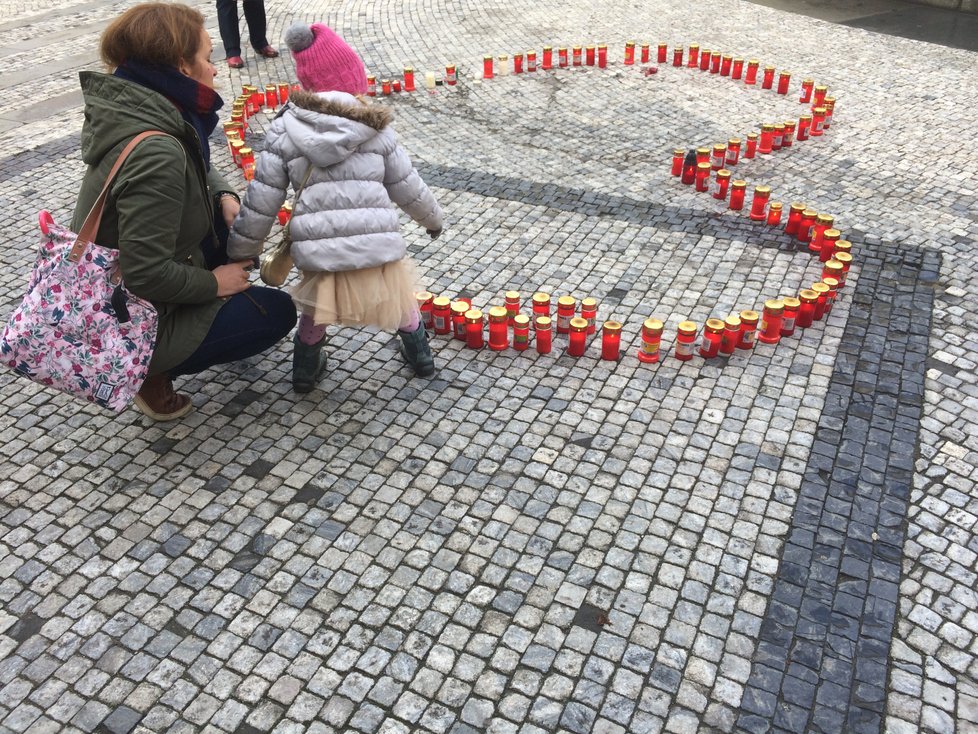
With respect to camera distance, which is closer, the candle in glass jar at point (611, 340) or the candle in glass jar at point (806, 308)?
the candle in glass jar at point (611, 340)

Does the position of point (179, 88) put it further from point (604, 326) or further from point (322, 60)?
point (604, 326)

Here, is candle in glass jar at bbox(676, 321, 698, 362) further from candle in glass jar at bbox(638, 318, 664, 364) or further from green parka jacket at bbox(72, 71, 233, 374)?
green parka jacket at bbox(72, 71, 233, 374)

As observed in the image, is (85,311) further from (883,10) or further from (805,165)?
(883,10)

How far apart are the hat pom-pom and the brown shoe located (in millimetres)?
1935

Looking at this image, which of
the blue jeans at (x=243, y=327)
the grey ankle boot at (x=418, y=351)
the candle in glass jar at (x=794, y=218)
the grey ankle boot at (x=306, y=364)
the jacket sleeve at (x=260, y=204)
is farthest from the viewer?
the candle in glass jar at (x=794, y=218)

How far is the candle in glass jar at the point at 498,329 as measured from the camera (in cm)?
530

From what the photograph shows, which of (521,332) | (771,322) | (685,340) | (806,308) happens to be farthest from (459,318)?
(806,308)

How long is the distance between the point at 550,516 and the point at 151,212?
238 centimetres

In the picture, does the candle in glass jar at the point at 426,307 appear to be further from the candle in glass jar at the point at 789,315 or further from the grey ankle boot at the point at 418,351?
the candle in glass jar at the point at 789,315

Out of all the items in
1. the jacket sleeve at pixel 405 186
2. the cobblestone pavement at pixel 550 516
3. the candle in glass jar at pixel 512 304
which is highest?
the jacket sleeve at pixel 405 186

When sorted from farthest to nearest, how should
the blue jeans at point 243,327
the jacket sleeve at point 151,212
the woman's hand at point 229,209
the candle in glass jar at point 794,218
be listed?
1. the candle in glass jar at point 794,218
2. the woman's hand at point 229,209
3. the blue jeans at point 243,327
4. the jacket sleeve at point 151,212

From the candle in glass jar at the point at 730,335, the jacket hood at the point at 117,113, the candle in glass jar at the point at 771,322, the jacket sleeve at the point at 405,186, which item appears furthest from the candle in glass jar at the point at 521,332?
the jacket hood at the point at 117,113

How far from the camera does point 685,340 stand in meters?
5.20

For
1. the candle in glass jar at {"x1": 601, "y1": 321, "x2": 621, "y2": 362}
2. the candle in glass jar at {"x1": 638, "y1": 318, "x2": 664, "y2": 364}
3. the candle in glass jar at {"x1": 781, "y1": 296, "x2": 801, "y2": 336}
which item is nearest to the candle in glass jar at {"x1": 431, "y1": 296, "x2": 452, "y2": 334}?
the candle in glass jar at {"x1": 601, "y1": 321, "x2": 621, "y2": 362}
